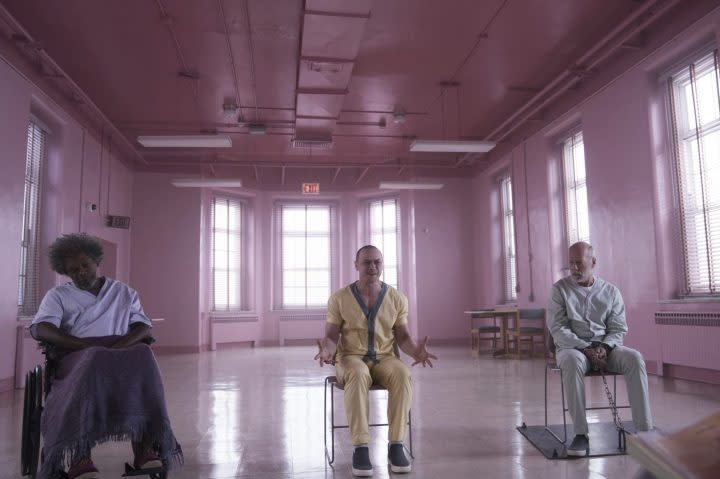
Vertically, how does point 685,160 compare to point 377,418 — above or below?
above

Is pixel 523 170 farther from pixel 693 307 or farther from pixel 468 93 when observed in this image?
pixel 693 307

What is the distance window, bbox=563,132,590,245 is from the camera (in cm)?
826

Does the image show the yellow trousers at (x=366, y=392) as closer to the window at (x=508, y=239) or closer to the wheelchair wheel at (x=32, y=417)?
the wheelchair wheel at (x=32, y=417)

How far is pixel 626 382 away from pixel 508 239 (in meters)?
7.96

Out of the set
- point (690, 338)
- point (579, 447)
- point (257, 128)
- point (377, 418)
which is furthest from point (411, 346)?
point (257, 128)

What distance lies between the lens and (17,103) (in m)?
6.45

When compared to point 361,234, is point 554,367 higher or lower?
lower

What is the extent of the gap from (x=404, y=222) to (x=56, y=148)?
23.1 feet

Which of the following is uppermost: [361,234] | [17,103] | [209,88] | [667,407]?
[209,88]

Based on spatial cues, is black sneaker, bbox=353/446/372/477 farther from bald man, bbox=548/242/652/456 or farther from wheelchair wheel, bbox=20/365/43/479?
wheelchair wheel, bbox=20/365/43/479

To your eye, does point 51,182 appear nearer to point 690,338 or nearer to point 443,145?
point 443,145

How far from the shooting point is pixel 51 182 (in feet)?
25.6

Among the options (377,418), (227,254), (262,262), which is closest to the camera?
(377,418)

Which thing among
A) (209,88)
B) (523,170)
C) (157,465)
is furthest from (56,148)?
(523,170)
